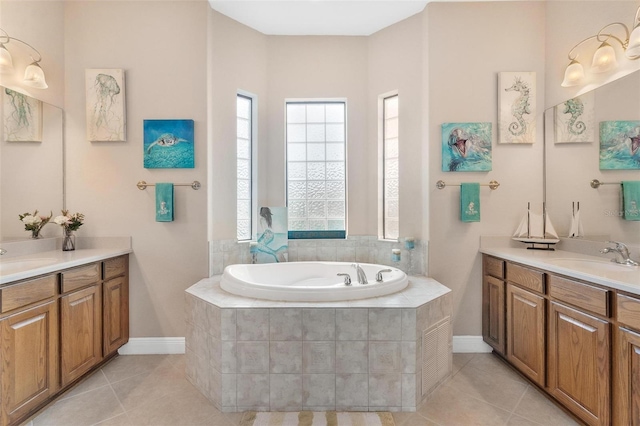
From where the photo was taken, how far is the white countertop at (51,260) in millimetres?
1701

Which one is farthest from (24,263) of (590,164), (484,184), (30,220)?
(590,164)

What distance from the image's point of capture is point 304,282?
279 centimetres

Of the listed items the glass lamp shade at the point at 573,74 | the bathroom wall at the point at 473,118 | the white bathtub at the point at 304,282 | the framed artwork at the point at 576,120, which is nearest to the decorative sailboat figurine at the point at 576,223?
the bathroom wall at the point at 473,118

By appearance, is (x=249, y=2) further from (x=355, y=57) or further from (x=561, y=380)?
(x=561, y=380)

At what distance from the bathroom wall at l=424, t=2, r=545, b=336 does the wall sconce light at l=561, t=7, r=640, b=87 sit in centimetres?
31

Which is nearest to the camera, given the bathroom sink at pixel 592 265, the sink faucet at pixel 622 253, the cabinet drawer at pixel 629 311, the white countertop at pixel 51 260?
the cabinet drawer at pixel 629 311

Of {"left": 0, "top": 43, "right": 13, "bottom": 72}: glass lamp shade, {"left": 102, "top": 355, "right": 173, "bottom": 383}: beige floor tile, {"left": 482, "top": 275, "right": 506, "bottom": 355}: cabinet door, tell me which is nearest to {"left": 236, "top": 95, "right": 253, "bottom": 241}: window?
{"left": 102, "top": 355, "right": 173, "bottom": 383}: beige floor tile

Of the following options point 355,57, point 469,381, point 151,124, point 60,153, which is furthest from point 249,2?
point 469,381

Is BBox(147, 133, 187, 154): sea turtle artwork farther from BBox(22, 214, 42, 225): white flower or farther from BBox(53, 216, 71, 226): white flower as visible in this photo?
BBox(22, 214, 42, 225): white flower

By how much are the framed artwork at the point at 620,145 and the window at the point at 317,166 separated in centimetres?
204

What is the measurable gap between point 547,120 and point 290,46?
97.9 inches

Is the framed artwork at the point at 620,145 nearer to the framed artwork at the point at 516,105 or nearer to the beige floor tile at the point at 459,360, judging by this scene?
the framed artwork at the point at 516,105

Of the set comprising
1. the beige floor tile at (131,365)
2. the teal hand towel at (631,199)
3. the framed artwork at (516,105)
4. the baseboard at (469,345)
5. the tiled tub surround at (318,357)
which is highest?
the framed artwork at (516,105)

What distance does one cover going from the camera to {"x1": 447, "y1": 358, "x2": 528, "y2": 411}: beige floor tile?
1972 mm
